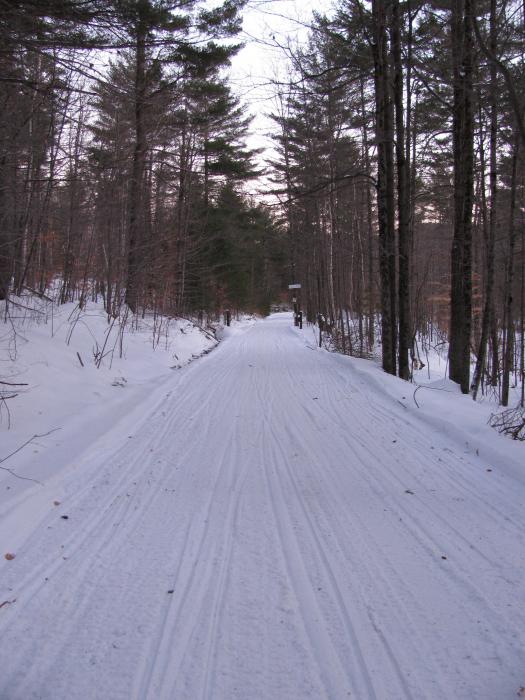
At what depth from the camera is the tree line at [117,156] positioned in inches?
194

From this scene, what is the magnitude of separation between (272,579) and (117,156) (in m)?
10.2

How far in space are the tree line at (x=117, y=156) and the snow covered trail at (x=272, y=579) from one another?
9.92 ft

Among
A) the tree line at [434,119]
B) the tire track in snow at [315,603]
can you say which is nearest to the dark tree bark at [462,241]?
the tree line at [434,119]

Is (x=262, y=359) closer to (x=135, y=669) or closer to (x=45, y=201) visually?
(x=45, y=201)

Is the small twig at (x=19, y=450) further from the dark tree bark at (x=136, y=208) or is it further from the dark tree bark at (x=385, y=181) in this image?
the dark tree bark at (x=385, y=181)

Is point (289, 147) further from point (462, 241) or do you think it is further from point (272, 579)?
point (272, 579)

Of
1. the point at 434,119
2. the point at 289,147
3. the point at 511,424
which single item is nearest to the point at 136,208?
the point at 434,119

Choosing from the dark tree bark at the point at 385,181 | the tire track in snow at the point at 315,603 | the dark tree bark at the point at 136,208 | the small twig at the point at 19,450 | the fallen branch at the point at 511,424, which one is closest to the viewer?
the tire track in snow at the point at 315,603

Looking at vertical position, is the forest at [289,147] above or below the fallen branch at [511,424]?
above

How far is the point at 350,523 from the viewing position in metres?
3.23

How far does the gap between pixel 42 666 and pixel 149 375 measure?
779cm

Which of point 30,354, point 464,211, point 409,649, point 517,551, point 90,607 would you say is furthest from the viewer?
point 464,211

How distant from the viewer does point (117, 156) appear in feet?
33.7

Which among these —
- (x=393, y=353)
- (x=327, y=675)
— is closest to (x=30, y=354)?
(x=327, y=675)
